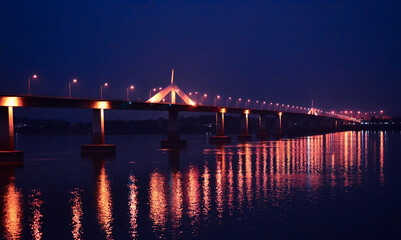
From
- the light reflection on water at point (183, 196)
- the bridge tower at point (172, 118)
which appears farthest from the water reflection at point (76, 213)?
the bridge tower at point (172, 118)

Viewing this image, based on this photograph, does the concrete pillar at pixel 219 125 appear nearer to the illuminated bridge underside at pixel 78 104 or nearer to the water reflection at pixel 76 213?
the illuminated bridge underside at pixel 78 104

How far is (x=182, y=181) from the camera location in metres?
31.5

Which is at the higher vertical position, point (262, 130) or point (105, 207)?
point (105, 207)

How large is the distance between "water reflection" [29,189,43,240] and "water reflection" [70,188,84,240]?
4.27ft

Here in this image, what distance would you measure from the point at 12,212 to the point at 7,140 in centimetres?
3242

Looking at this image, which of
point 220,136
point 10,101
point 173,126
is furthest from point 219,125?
point 10,101

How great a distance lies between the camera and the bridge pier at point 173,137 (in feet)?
288

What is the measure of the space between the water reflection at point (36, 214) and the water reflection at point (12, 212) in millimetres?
515

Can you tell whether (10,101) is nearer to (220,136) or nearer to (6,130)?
(6,130)

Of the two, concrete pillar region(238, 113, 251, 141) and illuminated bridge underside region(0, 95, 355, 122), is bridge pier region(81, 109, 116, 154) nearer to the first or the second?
illuminated bridge underside region(0, 95, 355, 122)

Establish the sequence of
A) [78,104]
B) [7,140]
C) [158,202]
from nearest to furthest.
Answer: [158,202] → [7,140] → [78,104]

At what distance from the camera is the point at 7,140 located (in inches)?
1991

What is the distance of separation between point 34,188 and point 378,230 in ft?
73.2

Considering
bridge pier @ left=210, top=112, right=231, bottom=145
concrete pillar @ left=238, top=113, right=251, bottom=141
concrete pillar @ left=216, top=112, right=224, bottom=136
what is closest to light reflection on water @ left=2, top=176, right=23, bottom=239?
bridge pier @ left=210, top=112, right=231, bottom=145
